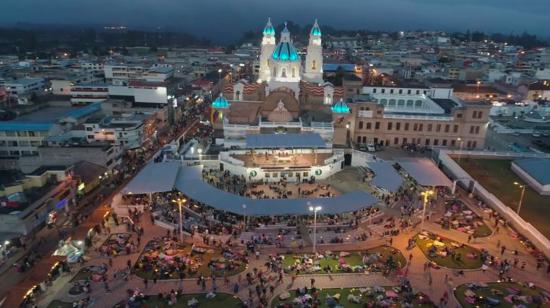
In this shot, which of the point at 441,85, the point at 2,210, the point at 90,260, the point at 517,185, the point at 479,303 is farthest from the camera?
the point at 441,85

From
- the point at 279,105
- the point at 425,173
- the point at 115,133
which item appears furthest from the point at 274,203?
the point at 115,133

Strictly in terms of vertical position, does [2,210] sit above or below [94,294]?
above

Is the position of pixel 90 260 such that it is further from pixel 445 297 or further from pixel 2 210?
pixel 445 297

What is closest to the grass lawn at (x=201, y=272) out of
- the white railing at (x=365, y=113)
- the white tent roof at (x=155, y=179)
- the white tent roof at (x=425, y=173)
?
the white tent roof at (x=155, y=179)

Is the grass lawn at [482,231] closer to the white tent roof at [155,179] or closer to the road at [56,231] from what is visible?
the white tent roof at [155,179]

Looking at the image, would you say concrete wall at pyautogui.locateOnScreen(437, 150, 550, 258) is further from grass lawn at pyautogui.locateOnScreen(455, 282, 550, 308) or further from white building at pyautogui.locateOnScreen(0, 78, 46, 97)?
white building at pyautogui.locateOnScreen(0, 78, 46, 97)

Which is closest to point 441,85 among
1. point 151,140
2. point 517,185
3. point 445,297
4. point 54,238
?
point 517,185

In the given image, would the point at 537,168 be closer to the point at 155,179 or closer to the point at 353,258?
the point at 353,258
